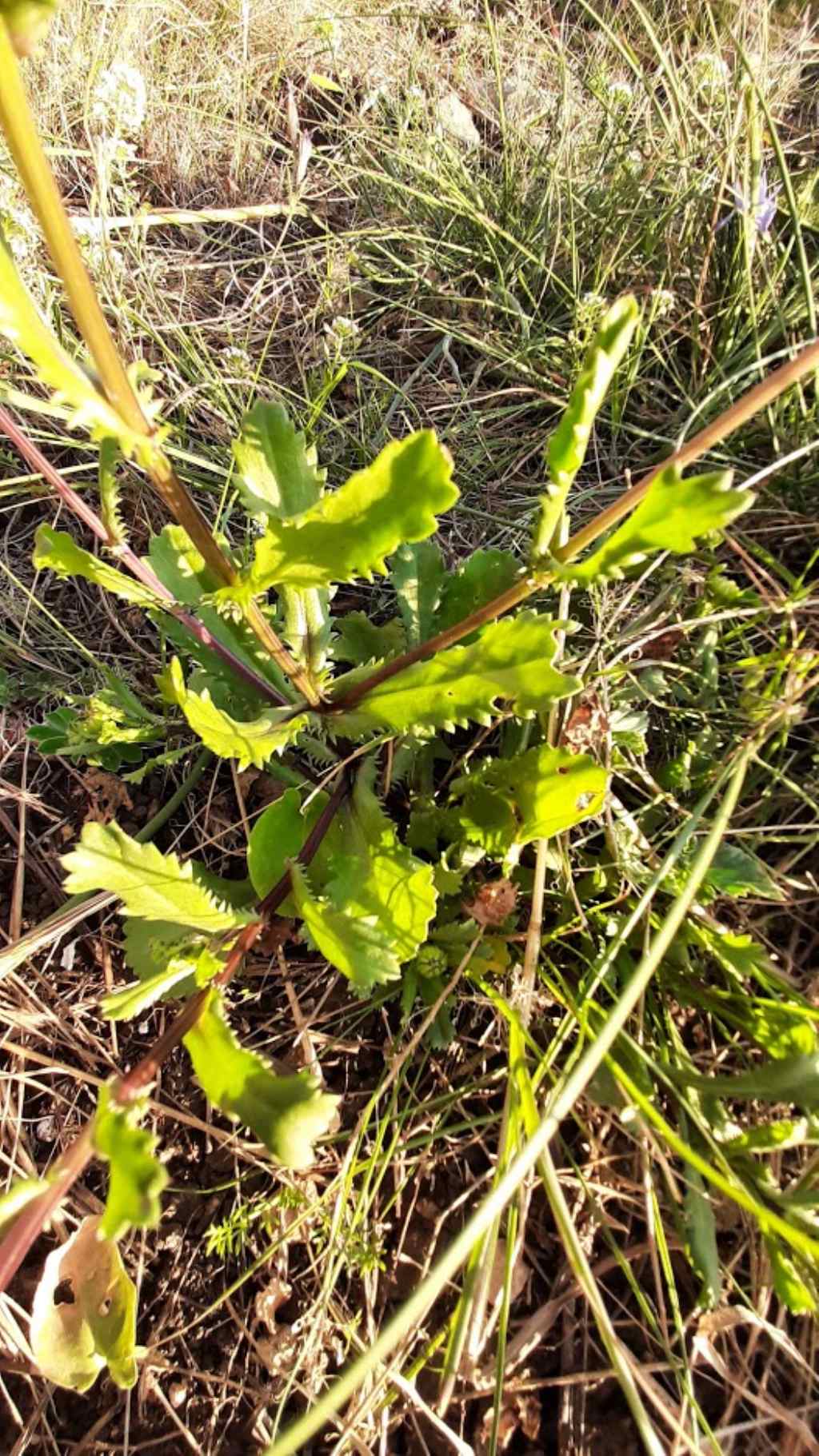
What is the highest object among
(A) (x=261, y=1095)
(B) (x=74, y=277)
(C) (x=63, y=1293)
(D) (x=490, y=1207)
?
(B) (x=74, y=277)

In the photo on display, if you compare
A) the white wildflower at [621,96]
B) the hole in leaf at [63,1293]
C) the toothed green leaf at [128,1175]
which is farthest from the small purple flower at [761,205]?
the hole in leaf at [63,1293]

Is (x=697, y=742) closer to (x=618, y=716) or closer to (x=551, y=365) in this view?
(x=618, y=716)

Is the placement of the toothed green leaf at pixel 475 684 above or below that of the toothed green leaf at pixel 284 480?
below

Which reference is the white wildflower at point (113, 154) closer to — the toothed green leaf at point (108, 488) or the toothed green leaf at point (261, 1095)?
the toothed green leaf at point (108, 488)

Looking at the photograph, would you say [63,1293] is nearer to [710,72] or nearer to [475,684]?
[475,684]

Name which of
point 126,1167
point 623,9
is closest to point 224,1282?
point 126,1167

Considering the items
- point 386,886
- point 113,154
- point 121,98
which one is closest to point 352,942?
point 386,886
